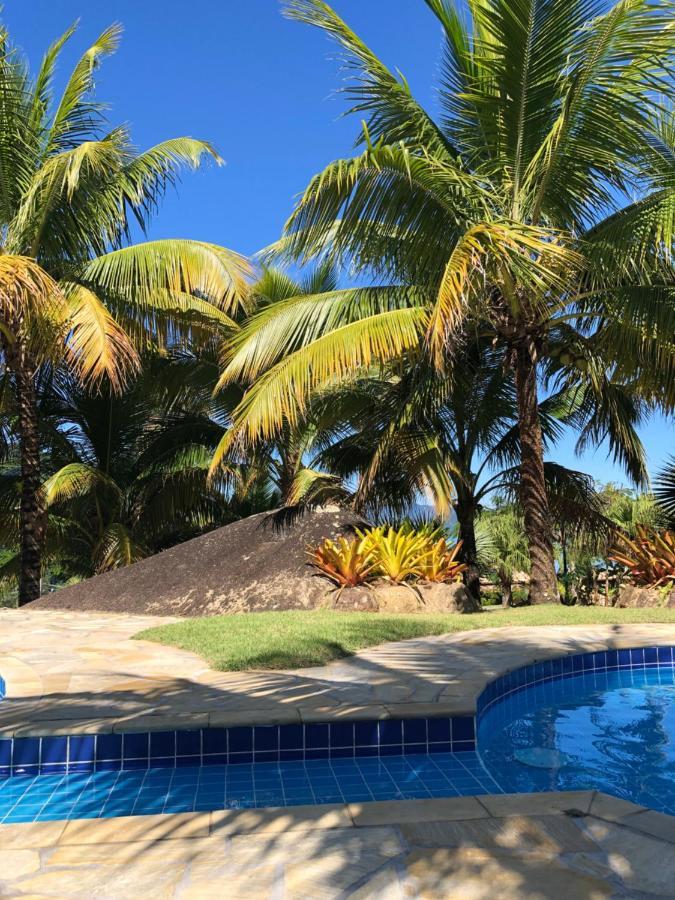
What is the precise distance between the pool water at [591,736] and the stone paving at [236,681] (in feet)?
0.95

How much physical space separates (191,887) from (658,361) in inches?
334

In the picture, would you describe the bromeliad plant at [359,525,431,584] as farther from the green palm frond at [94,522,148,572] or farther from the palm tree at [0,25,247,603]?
the green palm frond at [94,522,148,572]

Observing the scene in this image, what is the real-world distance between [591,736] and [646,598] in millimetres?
5805

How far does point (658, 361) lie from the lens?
365 inches

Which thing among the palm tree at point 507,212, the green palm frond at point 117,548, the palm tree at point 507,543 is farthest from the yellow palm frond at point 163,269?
the palm tree at point 507,543

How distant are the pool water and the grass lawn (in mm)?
1568

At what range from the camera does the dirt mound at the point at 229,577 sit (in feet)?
34.6

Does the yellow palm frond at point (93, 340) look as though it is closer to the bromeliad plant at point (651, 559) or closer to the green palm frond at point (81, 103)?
the green palm frond at point (81, 103)

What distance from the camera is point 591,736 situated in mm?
5176

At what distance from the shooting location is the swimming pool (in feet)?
12.0

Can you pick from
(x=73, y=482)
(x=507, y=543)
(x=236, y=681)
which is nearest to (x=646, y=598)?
(x=236, y=681)

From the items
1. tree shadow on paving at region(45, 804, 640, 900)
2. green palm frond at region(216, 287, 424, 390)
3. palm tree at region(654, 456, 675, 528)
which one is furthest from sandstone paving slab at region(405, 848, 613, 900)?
palm tree at region(654, 456, 675, 528)

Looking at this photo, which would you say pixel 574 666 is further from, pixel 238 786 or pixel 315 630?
pixel 238 786

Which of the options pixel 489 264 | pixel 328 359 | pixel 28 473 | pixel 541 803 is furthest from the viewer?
pixel 28 473
